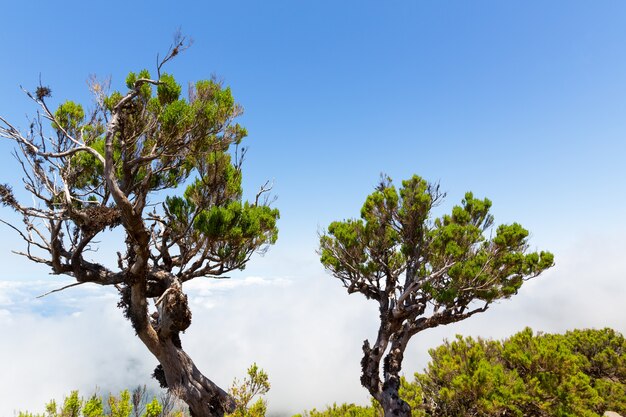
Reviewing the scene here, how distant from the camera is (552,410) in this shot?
42.7 feet

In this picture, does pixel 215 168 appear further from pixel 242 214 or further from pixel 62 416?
pixel 62 416

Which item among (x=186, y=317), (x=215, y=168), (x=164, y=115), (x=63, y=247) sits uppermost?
(x=215, y=168)

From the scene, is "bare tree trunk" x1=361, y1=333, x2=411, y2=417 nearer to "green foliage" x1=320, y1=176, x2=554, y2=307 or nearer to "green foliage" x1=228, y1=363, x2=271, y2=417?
"green foliage" x1=320, y1=176, x2=554, y2=307

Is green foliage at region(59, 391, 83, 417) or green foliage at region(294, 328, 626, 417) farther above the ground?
green foliage at region(59, 391, 83, 417)

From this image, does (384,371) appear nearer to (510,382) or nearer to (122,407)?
(510,382)

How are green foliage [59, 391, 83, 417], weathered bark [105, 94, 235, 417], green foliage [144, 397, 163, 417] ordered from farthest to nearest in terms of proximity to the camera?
weathered bark [105, 94, 235, 417] < green foliage [59, 391, 83, 417] < green foliage [144, 397, 163, 417]

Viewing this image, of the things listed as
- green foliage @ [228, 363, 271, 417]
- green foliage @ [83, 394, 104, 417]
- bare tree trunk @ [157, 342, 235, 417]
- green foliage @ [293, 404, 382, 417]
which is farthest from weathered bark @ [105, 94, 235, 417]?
green foliage @ [293, 404, 382, 417]

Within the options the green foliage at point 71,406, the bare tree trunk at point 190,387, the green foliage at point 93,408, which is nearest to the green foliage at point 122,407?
the green foliage at point 93,408

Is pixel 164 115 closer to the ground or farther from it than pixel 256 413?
farther from it

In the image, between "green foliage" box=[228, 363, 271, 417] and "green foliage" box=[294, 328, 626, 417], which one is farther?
"green foliage" box=[294, 328, 626, 417]

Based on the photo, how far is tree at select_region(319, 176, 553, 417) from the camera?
13078mm

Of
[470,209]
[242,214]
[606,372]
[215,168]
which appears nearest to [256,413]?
[242,214]

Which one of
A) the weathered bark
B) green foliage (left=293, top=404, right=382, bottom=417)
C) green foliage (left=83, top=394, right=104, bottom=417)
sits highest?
the weathered bark

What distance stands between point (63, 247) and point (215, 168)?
4.52 m
